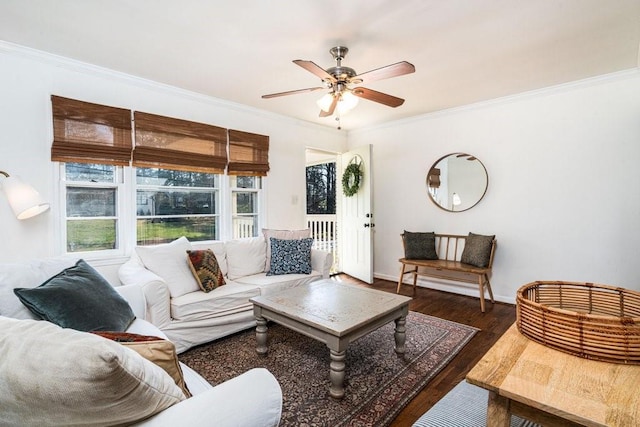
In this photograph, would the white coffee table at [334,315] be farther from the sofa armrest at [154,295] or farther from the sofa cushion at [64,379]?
the sofa cushion at [64,379]

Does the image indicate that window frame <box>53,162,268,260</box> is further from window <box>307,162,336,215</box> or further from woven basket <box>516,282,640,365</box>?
woven basket <box>516,282,640,365</box>

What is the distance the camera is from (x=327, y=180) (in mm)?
6742

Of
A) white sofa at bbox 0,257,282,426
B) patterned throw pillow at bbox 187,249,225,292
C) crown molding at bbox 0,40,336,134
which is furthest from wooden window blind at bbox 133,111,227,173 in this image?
white sofa at bbox 0,257,282,426

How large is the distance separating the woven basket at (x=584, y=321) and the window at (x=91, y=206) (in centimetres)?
334

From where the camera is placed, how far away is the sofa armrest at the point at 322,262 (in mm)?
3490

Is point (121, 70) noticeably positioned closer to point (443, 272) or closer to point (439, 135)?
point (439, 135)

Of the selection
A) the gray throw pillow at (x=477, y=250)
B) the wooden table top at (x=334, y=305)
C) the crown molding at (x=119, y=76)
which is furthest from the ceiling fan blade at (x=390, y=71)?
the gray throw pillow at (x=477, y=250)

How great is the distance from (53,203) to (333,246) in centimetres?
388

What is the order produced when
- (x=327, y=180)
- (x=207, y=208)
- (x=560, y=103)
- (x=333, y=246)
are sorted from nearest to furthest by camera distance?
(x=560, y=103) → (x=207, y=208) → (x=333, y=246) → (x=327, y=180)

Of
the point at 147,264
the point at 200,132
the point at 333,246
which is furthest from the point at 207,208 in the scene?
the point at 333,246

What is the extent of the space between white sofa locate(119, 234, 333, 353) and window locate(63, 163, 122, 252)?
400 millimetres

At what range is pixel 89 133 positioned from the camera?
9.16 ft

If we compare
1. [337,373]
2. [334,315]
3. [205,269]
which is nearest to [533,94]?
[334,315]

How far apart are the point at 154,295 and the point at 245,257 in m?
1.18
